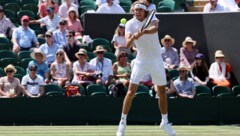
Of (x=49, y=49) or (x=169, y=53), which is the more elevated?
(x=49, y=49)

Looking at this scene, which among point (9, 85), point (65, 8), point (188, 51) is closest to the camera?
point (9, 85)

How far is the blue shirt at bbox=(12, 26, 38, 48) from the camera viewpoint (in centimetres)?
1822

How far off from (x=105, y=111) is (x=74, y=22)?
3.30 meters

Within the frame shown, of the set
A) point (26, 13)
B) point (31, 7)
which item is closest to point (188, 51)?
point (26, 13)

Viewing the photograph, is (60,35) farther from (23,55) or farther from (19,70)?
(19,70)

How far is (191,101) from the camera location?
17.1 meters

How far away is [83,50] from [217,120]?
3.29m

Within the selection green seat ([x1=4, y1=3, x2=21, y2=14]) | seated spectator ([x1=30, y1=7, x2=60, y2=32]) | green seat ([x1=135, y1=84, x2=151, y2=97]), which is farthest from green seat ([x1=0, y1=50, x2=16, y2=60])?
green seat ([x1=135, y1=84, x2=151, y2=97])

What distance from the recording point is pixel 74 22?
1925 cm

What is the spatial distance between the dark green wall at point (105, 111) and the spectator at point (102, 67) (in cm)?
89

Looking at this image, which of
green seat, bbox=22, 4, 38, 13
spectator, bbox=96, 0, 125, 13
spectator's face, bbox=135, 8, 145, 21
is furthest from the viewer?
green seat, bbox=22, 4, 38, 13

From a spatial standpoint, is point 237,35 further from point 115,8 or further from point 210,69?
point 115,8

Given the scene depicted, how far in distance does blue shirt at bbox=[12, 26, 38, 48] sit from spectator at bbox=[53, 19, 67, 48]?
0.47 meters

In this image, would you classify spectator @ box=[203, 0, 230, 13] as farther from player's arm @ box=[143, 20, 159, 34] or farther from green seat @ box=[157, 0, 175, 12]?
player's arm @ box=[143, 20, 159, 34]
